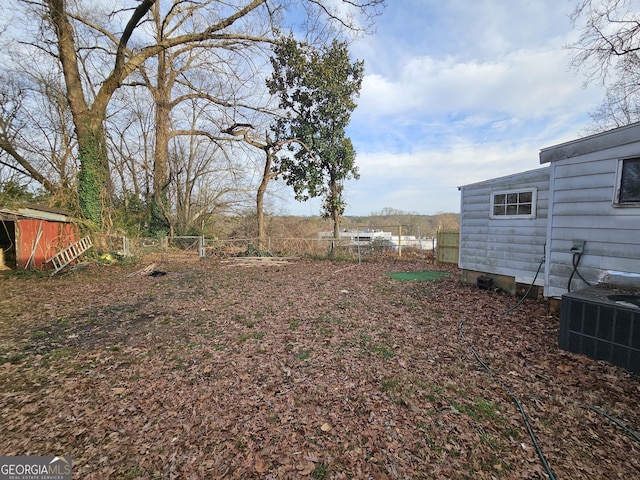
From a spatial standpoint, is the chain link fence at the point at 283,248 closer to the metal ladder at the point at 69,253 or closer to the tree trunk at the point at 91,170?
the tree trunk at the point at 91,170

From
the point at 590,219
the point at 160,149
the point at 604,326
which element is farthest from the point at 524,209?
the point at 160,149

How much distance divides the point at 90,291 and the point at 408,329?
7.76 meters

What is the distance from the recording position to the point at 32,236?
9.07 metres

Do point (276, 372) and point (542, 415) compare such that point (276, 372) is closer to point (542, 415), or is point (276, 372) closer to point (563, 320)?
point (542, 415)

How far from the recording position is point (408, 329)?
4.57m

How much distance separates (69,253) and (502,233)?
1374cm

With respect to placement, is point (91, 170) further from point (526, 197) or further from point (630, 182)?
point (630, 182)

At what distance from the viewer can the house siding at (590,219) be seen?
3.95 meters

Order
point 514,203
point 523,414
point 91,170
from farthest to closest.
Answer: point 91,170, point 514,203, point 523,414

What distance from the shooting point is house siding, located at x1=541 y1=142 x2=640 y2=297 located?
395 centimetres

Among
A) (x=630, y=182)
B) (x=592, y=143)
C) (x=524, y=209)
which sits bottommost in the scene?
(x=524, y=209)

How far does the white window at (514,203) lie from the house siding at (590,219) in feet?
4.01

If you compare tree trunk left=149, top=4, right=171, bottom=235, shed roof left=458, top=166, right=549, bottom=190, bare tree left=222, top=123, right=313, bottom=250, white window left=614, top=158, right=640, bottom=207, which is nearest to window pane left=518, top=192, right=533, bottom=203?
shed roof left=458, top=166, right=549, bottom=190

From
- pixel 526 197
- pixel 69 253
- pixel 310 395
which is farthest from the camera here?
pixel 69 253
